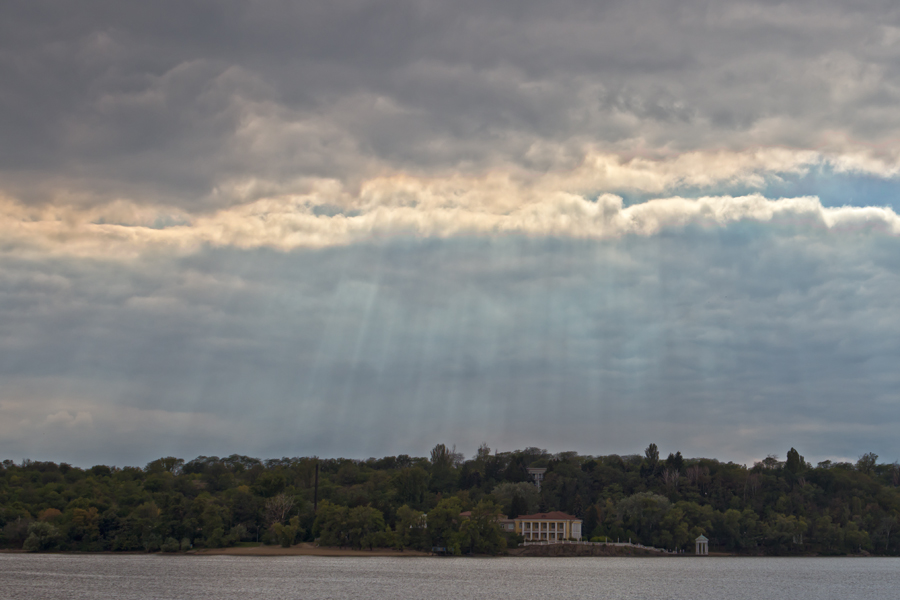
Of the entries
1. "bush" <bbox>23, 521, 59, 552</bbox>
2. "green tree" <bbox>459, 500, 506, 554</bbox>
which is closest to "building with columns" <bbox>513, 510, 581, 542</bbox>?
"green tree" <bbox>459, 500, 506, 554</bbox>

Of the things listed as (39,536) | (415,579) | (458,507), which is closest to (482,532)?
(458,507)

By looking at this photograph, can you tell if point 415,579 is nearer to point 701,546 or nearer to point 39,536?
→ point 39,536

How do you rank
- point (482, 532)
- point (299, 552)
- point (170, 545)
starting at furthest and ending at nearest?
point (299, 552)
point (482, 532)
point (170, 545)

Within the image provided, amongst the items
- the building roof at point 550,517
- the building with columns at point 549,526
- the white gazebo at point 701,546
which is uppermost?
the building roof at point 550,517

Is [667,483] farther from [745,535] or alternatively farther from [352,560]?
[352,560]

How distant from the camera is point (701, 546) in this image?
156 metres

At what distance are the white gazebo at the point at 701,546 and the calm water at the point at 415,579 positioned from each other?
25500 mm

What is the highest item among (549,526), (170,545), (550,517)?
(550,517)

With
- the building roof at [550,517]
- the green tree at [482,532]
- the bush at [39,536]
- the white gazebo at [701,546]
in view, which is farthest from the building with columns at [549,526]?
the bush at [39,536]

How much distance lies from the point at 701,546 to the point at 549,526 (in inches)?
1233

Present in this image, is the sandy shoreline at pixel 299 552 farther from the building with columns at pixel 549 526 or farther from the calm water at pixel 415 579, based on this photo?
the building with columns at pixel 549 526

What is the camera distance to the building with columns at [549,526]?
152 meters

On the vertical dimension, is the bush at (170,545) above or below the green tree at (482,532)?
below

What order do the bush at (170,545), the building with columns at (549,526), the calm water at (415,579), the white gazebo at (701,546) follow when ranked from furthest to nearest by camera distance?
the white gazebo at (701,546)
the building with columns at (549,526)
the bush at (170,545)
the calm water at (415,579)
